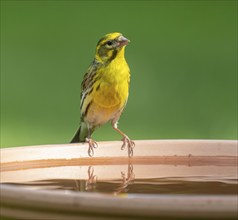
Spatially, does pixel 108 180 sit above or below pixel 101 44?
below

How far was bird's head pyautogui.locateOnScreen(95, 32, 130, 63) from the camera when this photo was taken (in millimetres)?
2848

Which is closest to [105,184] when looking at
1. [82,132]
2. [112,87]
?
[112,87]

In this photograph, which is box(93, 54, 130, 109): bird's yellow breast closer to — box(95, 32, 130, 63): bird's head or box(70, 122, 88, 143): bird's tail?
box(95, 32, 130, 63): bird's head

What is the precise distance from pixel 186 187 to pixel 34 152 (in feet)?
1.17

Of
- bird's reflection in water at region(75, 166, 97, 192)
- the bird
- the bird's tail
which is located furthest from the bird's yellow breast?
bird's reflection in water at region(75, 166, 97, 192)

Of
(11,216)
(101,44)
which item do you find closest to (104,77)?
(101,44)

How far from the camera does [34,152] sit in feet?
6.31

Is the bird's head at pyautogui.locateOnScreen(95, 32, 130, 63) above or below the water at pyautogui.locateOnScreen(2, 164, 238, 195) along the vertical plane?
above

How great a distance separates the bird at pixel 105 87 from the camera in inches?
109

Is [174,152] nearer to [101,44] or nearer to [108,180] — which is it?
[108,180]

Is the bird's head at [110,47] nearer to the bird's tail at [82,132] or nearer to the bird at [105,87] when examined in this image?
the bird at [105,87]

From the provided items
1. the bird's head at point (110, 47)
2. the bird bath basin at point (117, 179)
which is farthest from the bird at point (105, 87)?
the bird bath basin at point (117, 179)

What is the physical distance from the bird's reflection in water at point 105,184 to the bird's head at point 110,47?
899 millimetres

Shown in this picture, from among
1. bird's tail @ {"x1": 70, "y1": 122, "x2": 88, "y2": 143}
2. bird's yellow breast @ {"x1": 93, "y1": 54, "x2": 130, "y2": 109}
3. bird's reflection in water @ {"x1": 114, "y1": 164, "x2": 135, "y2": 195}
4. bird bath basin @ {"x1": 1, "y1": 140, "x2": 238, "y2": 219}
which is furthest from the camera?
bird's tail @ {"x1": 70, "y1": 122, "x2": 88, "y2": 143}
